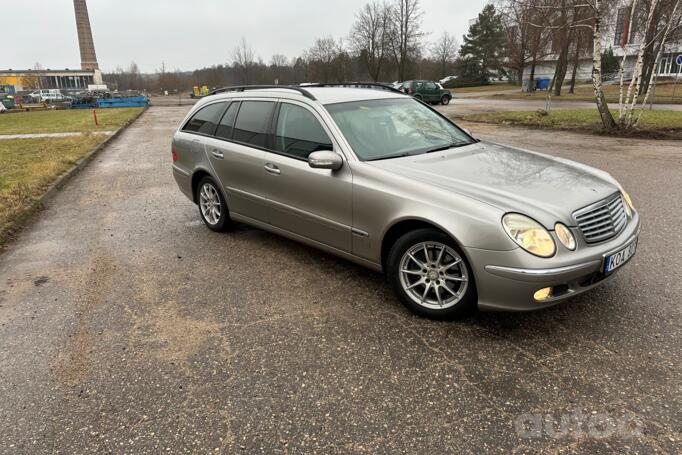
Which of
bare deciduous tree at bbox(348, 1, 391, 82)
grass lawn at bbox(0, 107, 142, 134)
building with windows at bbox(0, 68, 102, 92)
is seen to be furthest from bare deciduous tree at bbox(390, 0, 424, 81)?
building with windows at bbox(0, 68, 102, 92)

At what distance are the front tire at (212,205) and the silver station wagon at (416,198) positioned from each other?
41 millimetres

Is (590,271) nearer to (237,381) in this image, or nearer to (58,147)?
(237,381)

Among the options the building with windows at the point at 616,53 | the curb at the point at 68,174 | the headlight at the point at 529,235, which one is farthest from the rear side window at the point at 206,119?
the building with windows at the point at 616,53

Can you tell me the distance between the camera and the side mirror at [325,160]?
3.76 m

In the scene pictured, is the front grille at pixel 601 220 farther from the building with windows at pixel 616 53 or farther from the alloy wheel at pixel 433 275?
the building with windows at pixel 616 53

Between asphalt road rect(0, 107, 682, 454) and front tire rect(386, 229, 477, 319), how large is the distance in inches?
6.0

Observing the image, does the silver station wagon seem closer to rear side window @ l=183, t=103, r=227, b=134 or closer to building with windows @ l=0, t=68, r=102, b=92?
rear side window @ l=183, t=103, r=227, b=134

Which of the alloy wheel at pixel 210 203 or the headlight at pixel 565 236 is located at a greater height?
the headlight at pixel 565 236

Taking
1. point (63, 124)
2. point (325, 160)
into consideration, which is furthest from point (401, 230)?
point (63, 124)

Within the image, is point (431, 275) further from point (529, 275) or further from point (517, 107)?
point (517, 107)

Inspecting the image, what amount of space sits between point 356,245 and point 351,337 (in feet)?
2.68

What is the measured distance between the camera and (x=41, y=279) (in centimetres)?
453

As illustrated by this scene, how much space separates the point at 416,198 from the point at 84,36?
117 m

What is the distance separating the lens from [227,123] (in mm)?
5250
